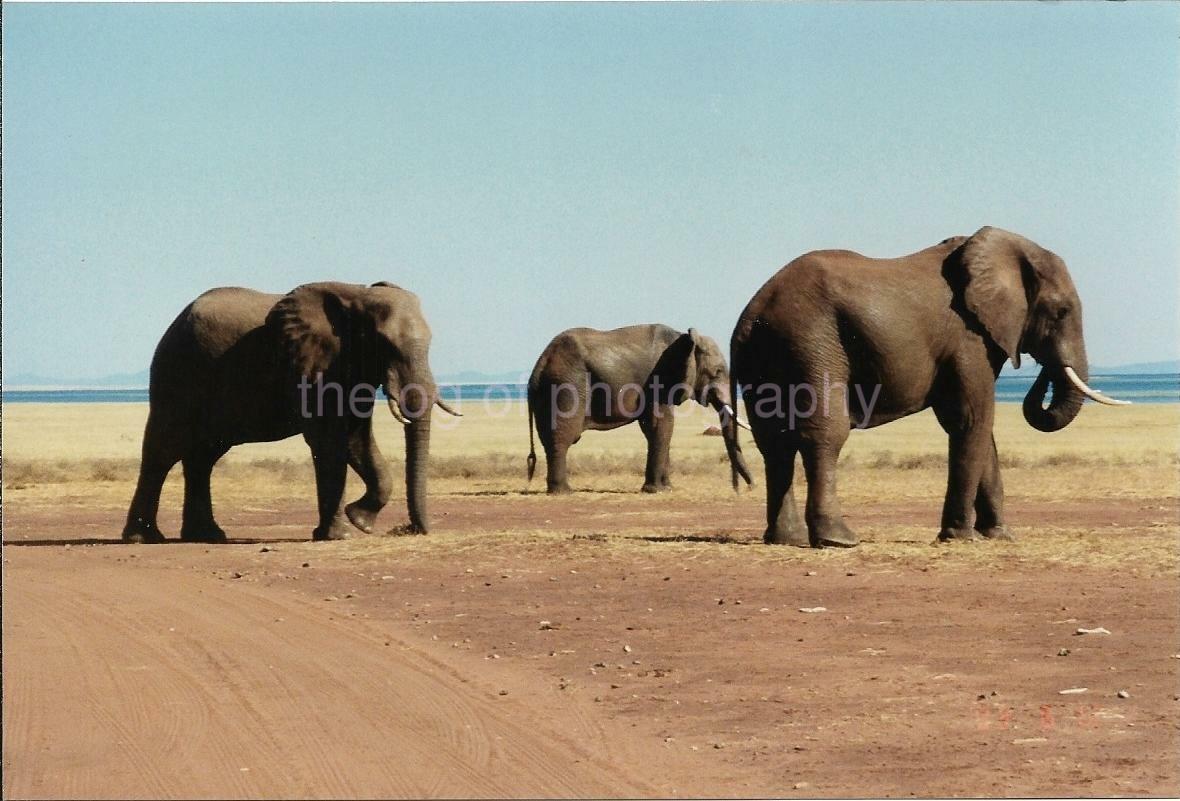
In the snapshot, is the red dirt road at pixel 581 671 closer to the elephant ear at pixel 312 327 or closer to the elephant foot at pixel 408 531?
the elephant foot at pixel 408 531

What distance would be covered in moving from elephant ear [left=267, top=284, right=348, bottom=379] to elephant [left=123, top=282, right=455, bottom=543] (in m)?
0.01

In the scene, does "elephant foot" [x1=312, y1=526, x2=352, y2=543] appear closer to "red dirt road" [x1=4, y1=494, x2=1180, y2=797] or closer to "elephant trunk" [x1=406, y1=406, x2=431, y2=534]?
"elephant trunk" [x1=406, y1=406, x2=431, y2=534]

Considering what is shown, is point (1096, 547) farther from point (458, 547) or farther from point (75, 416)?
point (75, 416)

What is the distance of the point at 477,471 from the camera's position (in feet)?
118

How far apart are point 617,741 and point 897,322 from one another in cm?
854

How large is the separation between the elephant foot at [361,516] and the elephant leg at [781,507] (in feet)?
15.2

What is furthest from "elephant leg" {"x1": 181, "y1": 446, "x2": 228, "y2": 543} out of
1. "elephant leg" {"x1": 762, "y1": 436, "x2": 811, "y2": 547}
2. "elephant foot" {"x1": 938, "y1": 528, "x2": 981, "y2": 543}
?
"elephant foot" {"x1": 938, "y1": 528, "x2": 981, "y2": 543}

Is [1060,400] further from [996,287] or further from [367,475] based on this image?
[367,475]

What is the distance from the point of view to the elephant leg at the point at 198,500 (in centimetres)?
2103

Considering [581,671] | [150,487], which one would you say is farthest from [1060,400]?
[150,487]

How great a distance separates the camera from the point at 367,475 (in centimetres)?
2023

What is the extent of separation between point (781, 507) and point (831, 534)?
2.74 feet

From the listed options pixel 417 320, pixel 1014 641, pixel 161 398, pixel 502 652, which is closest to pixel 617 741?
pixel 502 652
